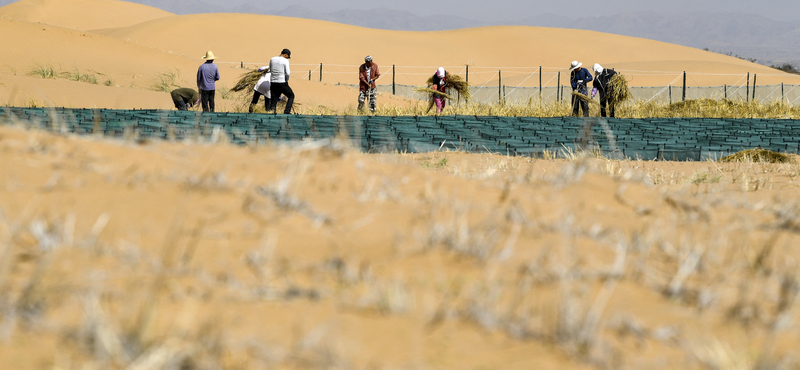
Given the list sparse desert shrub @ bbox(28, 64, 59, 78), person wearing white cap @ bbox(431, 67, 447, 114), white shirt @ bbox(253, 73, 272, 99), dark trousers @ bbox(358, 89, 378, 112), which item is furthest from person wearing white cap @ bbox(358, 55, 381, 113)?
sparse desert shrub @ bbox(28, 64, 59, 78)

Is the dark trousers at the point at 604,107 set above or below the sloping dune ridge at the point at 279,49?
below

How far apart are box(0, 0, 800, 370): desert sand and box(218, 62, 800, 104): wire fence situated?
11.8m

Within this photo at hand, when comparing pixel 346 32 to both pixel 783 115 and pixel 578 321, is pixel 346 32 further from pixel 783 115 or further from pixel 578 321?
pixel 578 321

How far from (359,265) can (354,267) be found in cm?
3

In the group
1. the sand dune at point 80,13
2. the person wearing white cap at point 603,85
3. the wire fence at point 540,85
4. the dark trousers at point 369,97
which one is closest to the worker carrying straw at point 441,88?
the dark trousers at point 369,97

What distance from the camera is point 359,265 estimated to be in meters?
2.28

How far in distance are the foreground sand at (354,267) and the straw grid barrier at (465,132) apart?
473 centimetres

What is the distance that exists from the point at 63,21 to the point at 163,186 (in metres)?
91.4

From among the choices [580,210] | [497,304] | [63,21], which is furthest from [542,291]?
[63,21]

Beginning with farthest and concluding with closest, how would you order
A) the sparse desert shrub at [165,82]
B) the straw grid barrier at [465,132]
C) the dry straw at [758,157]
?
the sparse desert shrub at [165,82]
the dry straw at [758,157]
the straw grid barrier at [465,132]

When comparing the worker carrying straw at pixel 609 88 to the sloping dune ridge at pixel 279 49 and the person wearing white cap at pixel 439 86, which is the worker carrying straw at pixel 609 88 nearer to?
the person wearing white cap at pixel 439 86

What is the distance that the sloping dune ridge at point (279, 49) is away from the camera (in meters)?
20.2

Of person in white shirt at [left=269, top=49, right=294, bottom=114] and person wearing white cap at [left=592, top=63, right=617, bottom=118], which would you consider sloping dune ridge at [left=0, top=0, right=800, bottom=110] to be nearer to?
person in white shirt at [left=269, top=49, right=294, bottom=114]

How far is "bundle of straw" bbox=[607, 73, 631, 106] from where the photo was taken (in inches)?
542
